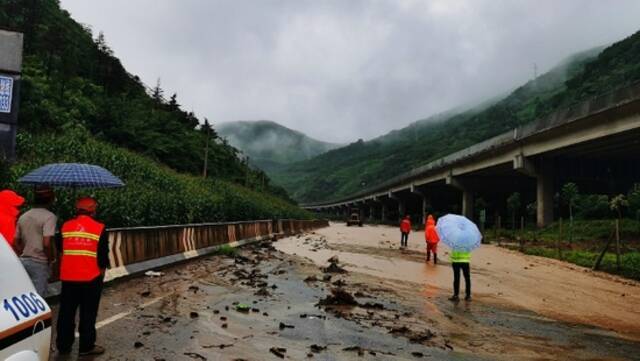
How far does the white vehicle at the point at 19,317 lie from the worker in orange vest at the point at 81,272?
10.6ft

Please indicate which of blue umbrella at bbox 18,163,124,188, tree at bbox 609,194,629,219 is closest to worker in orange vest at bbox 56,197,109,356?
blue umbrella at bbox 18,163,124,188

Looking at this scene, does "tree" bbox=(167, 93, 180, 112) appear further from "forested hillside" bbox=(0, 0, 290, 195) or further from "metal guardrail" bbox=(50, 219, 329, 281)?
"metal guardrail" bbox=(50, 219, 329, 281)

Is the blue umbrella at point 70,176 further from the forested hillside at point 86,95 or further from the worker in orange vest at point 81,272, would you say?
the forested hillside at point 86,95

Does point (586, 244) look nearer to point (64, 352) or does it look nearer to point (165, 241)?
point (165, 241)

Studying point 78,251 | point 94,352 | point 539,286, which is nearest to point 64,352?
point 94,352

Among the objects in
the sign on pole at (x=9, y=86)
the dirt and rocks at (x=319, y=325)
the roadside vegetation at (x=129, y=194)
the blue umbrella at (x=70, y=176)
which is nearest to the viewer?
the dirt and rocks at (x=319, y=325)

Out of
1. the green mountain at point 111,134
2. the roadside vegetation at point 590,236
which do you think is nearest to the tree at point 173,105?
the green mountain at point 111,134

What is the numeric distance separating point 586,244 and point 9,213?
1318 inches

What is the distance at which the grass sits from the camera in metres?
23.5

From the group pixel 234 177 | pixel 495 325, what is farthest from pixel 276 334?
pixel 234 177

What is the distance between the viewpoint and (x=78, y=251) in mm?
6527

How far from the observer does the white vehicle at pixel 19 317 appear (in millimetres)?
2898

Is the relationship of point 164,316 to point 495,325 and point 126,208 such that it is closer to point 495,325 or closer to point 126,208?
point 495,325

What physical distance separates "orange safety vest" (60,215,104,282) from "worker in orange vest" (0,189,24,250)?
0.57 metres
